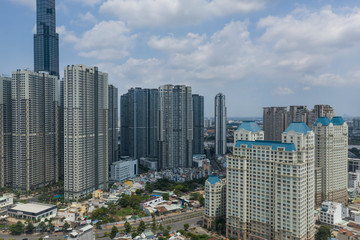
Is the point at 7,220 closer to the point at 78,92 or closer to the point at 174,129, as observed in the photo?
the point at 78,92

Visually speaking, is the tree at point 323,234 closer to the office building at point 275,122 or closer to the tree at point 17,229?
the tree at point 17,229

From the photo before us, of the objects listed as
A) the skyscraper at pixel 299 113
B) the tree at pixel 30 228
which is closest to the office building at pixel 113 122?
the tree at pixel 30 228

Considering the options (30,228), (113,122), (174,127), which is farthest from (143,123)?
(30,228)

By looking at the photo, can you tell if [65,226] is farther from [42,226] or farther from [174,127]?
[174,127]

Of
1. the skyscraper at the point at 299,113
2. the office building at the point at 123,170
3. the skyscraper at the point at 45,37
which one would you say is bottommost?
the office building at the point at 123,170

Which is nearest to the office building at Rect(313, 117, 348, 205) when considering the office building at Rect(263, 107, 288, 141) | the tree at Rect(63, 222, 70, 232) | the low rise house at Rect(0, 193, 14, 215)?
the office building at Rect(263, 107, 288, 141)

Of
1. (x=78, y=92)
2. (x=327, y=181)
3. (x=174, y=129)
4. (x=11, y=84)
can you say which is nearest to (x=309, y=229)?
(x=327, y=181)

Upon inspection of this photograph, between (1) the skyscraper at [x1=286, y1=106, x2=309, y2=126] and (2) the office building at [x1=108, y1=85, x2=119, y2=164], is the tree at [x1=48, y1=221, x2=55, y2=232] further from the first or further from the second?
(1) the skyscraper at [x1=286, y1=106, x2=309, y2=126]
